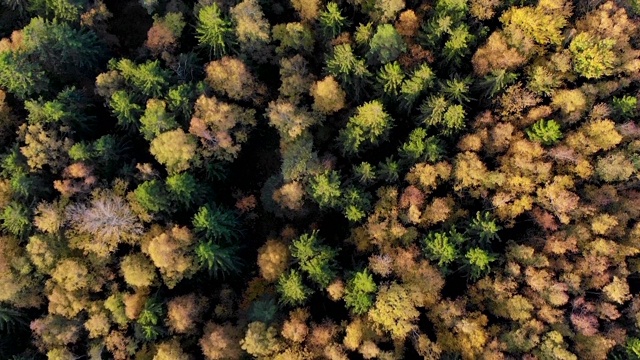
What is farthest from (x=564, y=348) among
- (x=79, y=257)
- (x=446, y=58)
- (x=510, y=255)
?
(x=79, y=257)

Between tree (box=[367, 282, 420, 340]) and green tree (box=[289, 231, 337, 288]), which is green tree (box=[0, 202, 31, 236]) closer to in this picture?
green tree (box=[289, 231, 337, 288])

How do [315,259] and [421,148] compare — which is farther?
[421,148]

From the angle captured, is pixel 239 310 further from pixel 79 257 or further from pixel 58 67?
pixel 58 67

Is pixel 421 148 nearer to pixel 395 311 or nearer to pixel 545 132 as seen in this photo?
pixel 545 132

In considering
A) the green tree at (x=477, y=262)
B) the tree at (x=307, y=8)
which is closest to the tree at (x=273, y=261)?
the green tree at (x=477, y=262)

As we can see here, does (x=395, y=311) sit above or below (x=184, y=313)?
above

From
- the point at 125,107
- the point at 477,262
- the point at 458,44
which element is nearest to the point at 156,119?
the point at 125,107
